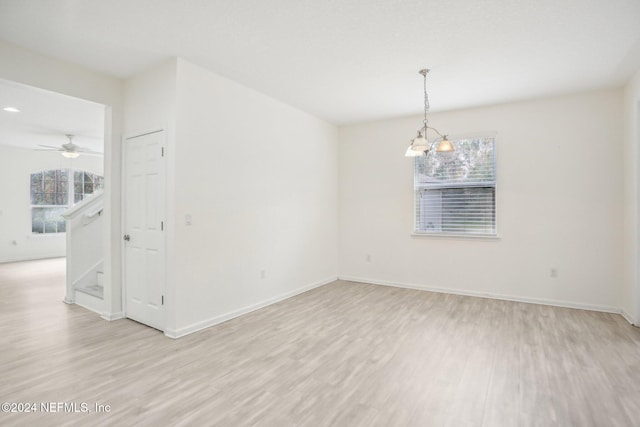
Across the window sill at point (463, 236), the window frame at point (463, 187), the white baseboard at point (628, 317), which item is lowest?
the white baseboard at point (628, 317)

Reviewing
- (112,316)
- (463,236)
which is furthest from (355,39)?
(112,316)

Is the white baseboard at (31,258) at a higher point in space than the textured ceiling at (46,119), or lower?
lower

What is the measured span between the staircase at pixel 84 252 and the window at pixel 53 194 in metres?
4.77

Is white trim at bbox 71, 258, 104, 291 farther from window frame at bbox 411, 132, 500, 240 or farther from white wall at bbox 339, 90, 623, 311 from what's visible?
window frame at bbox 411, 132, 500, 240

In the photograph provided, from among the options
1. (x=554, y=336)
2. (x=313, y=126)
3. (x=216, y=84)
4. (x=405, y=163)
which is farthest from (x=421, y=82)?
(x=554, y=336)

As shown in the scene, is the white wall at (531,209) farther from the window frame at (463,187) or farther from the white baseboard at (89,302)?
the white baseboard at (89,302)

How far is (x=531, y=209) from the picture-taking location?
4555 millimetres

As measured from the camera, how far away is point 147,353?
9.53 feet

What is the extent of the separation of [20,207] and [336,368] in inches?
373

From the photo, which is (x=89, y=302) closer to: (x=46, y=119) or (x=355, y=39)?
(x=46, y=119)

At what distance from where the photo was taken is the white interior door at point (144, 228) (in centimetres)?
345

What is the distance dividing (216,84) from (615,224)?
524cm

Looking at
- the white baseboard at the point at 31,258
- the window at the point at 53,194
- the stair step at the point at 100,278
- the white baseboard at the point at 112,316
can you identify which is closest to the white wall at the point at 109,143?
the white baseboard at the point at 112,316

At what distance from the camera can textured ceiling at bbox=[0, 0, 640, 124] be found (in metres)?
2.48
